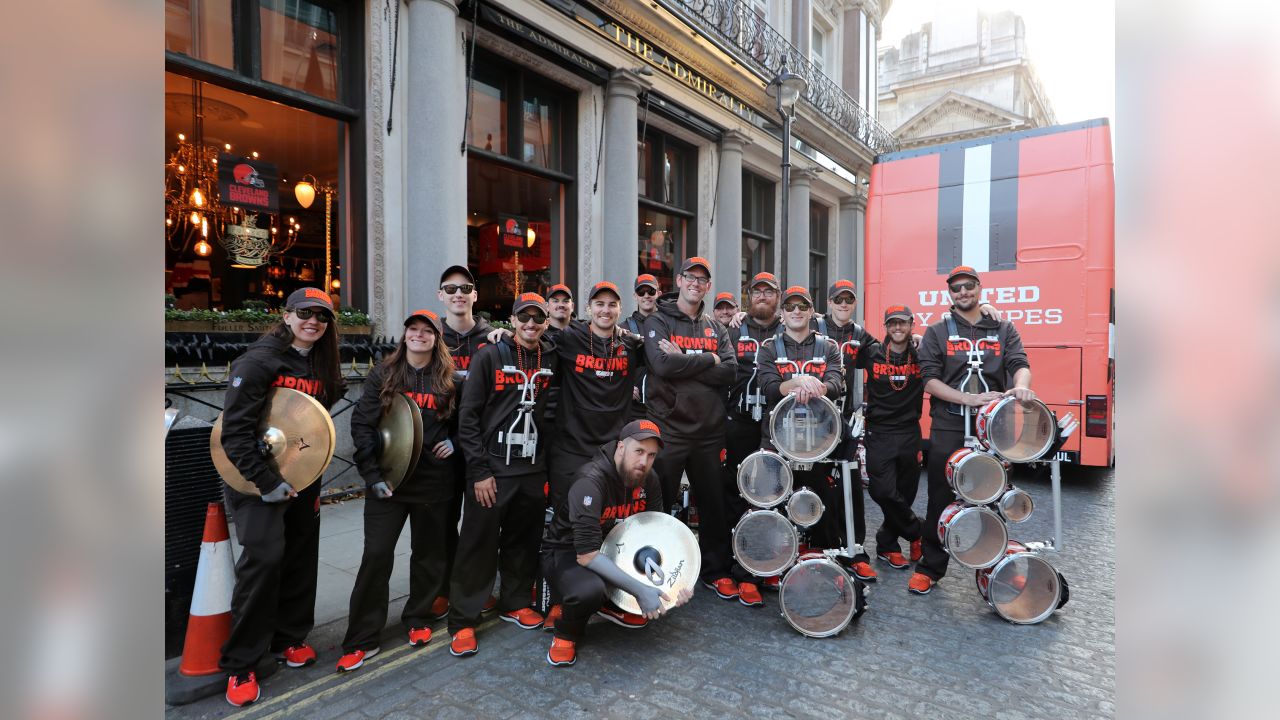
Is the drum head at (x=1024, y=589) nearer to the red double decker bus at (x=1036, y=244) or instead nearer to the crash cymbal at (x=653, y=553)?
the crash cymbal at (x=653, y=553)

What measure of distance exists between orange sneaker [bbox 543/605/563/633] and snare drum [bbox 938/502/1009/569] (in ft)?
9.04

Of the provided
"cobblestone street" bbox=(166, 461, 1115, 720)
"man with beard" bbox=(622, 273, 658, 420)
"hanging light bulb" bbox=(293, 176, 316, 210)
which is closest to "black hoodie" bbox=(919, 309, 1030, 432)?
"cobblestone street" bbox=(166, 461, 1115, 720)

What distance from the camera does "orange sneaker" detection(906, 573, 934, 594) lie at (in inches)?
199

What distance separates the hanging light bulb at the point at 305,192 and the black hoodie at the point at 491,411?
16.8 feet

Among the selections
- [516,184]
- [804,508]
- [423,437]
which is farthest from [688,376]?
→ [516,184]

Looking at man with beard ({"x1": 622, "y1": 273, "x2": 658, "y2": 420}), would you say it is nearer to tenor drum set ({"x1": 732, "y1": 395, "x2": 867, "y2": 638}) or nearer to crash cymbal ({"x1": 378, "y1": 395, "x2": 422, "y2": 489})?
tenor drum set ({"x1": 732, "y1": 395, "x2": 867, "y2": 638})

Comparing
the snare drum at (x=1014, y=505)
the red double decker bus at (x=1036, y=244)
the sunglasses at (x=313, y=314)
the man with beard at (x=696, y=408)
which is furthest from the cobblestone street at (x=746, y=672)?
the red double decker bus at (x=1036, y=244)

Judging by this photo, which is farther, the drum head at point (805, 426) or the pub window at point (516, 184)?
the pub window at point (516, 184)

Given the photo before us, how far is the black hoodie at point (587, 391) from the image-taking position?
192 inches

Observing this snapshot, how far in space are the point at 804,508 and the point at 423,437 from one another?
2.73 meters
